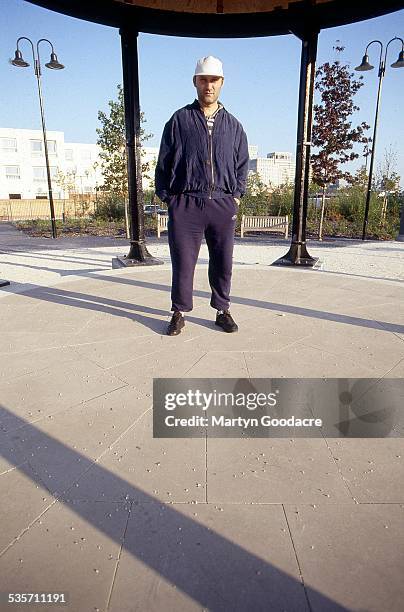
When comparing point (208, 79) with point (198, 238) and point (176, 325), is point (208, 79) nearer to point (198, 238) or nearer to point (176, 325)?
point (198, 238)

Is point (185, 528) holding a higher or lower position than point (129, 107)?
lower

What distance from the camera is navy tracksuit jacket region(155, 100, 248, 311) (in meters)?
3.21

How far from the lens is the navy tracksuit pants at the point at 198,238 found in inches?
133

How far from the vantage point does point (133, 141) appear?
6430 mm

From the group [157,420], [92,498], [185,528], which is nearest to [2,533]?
[92,498]

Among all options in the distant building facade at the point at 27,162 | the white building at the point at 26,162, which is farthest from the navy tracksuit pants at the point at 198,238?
the white building at the point at 26,162

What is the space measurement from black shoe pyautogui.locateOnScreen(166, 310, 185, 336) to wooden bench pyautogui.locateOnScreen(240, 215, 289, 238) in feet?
35.9

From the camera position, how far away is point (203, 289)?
5.13 metres

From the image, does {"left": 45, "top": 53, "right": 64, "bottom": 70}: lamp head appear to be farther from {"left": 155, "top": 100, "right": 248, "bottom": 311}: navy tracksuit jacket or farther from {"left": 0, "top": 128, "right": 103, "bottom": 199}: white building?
{"left": 0, "top": 128, "right": 103, "bottom": 199}: white building

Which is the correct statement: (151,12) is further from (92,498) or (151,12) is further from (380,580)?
(380,580)

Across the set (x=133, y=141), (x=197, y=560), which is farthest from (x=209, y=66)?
(x=133, y=141)

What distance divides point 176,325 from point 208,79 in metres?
2.06

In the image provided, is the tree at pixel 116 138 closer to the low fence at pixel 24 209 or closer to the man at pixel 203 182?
the man at pixel 203 182

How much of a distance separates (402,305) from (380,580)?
141 inches
